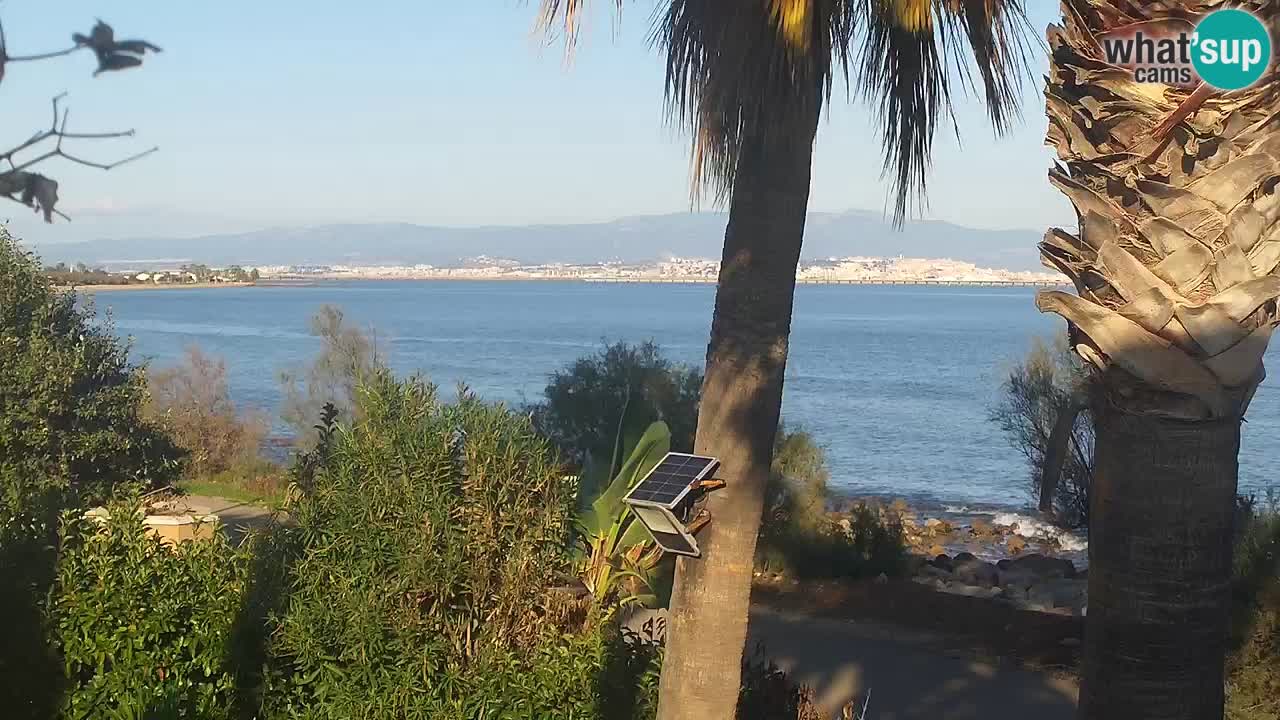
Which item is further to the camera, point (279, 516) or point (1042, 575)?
point (1042, 575)

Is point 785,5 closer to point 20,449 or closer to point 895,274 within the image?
point 20,449

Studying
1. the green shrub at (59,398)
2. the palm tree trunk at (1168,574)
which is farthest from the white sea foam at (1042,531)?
the palm tree trunk at (1168,574)

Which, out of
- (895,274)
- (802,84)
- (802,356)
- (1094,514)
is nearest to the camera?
(1094,514)

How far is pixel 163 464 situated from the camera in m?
14.5

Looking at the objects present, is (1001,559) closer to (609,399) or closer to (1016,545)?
(1016,545)

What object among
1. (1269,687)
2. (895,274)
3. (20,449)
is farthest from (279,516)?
(895,274)

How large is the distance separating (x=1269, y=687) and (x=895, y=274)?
183818mm

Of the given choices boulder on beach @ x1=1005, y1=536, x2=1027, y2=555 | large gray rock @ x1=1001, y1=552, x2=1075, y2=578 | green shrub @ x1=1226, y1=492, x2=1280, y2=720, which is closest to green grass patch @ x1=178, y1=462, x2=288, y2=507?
large gray rock @ x1=1001, y1=552, x2=1075, y2=578

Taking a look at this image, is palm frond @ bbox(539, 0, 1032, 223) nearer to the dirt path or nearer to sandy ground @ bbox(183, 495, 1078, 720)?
sandy ground @ bbox(183, 495, 1078, 720)

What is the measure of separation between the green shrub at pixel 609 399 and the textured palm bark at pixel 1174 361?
12.1 metres

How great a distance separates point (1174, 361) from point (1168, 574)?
0.51m

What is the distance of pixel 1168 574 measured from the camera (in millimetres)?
3195

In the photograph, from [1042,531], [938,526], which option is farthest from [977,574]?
[938,526]

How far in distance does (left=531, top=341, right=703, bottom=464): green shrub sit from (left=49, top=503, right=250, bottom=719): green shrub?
8942 mm
